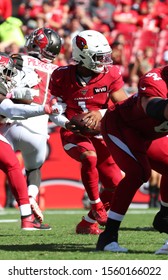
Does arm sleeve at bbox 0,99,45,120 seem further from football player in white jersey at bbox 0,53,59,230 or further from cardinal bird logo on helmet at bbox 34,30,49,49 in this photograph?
cardinal bird logo on helmet at bbox 34,30,49,49

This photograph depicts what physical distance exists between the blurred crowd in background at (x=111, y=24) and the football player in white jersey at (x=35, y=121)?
16.5 feet

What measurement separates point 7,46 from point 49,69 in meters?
5.28

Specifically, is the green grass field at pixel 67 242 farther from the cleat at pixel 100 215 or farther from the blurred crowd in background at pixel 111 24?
the blurred crowd in background at pixel 111 24

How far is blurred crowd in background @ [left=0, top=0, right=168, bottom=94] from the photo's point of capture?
1325 cm

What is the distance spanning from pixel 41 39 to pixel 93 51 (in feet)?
4.22

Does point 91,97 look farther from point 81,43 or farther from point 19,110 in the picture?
point 19,110

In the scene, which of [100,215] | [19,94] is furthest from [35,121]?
[100,215]

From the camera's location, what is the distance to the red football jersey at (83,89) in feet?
23.3

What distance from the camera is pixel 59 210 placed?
465 inches

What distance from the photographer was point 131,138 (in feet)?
17.9

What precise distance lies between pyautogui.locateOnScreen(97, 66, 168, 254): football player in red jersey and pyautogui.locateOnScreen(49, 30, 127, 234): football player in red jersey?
132 centimetres

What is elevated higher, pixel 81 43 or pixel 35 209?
pixel 81 43
